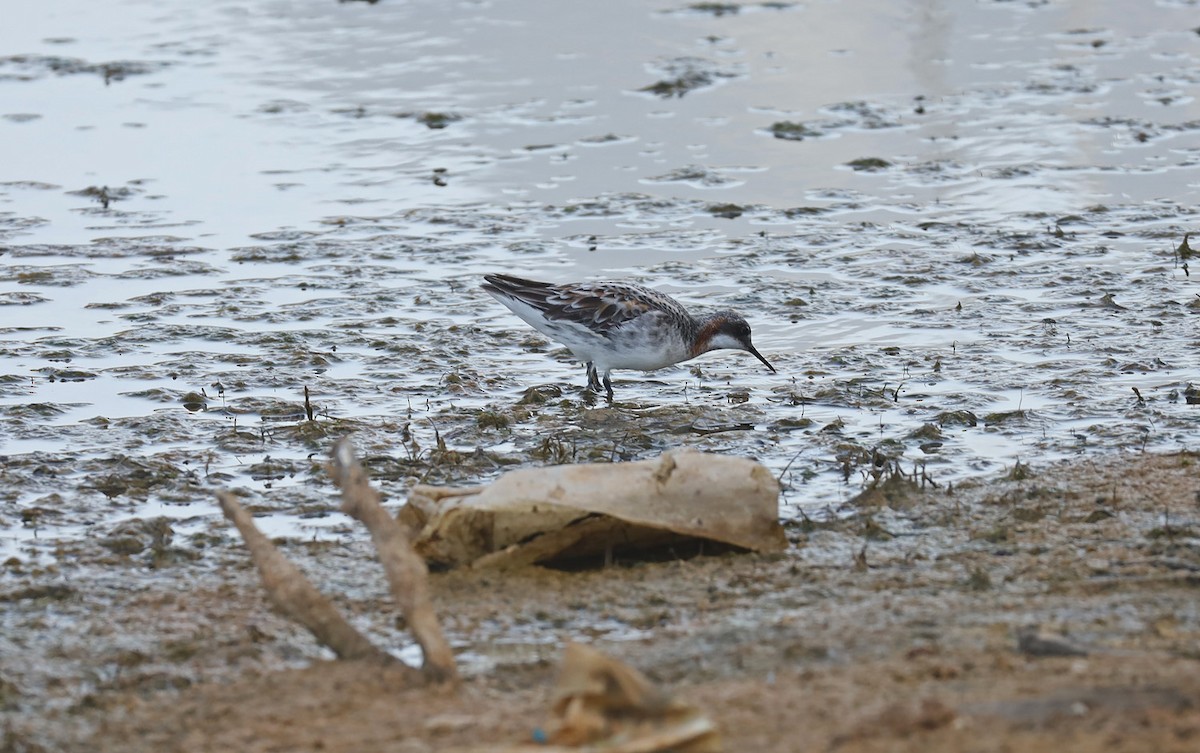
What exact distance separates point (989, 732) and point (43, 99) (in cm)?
1450

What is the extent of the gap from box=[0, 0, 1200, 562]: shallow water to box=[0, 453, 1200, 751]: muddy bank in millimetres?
672

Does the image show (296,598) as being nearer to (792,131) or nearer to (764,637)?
(764,637)

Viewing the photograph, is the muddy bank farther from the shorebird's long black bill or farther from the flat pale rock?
the shorebird's long black bill

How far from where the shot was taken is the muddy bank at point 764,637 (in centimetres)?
436

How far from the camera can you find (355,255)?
11.8m

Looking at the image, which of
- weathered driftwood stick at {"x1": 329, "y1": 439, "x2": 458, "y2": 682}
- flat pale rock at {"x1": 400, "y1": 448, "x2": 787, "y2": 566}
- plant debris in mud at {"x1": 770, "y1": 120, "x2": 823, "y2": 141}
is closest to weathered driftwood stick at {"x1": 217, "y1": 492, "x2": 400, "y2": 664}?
weathered driftwood stick at {"x1": 329, "y1": 439, "x2": 458, "y2": 682}

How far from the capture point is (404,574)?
4922 millimetres

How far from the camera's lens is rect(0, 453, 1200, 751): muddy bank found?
4.36 meters

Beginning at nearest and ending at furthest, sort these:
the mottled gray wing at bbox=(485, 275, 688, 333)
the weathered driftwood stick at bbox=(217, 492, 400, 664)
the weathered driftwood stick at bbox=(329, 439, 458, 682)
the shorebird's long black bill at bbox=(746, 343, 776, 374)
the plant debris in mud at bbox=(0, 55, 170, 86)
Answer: the weathered driftwood stick at bbox=(329, 439, 458, 682)
the weathered driftwood stick at bbox=(217, 492, 400, 664)
the mottled gray wing at bbox=(485, 275, 688, 333)
the shorebird's long black bill at bbox=(746, 343, 776, 374)
the plant debris in mud at bbox=(0, 55, 170, 86)

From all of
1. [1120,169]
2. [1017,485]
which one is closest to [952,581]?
[1017,485]

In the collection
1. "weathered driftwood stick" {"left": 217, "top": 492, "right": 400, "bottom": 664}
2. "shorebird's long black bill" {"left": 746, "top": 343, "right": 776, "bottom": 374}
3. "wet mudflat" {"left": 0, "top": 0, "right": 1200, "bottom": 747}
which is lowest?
"shorebird's long black bill" {"left": 746, "top": 343, "right": 776, "bottom": 374}

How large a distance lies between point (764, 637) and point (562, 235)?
23.8ft

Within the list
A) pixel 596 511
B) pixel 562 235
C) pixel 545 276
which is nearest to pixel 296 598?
pixel 596 511

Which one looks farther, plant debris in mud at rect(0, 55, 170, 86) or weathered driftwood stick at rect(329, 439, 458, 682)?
plant debris in mud at rect(0, 55, 170, 86)
